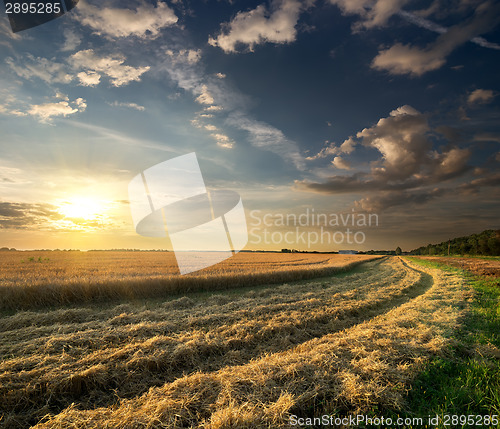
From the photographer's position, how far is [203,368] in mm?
5562

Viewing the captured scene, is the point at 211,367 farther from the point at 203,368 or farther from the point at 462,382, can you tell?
the point at 462,382

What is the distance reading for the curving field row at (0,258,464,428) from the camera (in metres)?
3.57

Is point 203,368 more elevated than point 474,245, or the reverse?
point 203,368

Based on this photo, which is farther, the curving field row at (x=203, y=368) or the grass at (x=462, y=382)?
the grass at (x=462, y=382)

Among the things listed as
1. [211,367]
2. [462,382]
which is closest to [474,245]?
[462,382]

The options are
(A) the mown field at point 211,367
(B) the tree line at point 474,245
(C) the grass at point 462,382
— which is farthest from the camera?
(B) the tree line at point 474,245

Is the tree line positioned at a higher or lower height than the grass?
lower

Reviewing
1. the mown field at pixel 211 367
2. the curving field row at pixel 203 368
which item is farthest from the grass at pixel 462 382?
the curving field row at pixel 203 368

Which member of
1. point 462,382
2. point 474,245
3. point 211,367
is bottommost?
point 474,245

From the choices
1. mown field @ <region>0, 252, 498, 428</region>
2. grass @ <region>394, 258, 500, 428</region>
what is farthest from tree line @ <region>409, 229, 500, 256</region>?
grass @ <region>394, 258, 500, 428</region>

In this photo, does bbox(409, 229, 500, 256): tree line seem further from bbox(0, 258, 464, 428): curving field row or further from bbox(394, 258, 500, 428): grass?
bbox(394, 258, 500, 428): grass

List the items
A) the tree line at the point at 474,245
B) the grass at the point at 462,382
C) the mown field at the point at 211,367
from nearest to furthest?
1. the mown field at the point at 211,367
2. the grass at the point at 462,382
3. the tree line at the point at 474,245

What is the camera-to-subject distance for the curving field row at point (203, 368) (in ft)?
11.7

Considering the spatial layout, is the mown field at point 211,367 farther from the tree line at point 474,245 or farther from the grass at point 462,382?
the tree line at point 474,245
